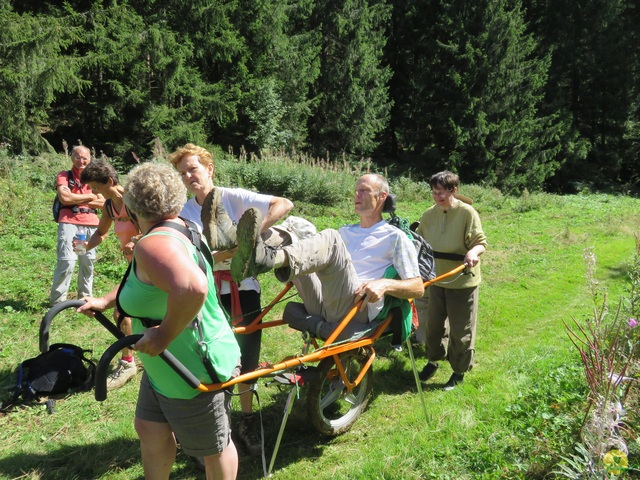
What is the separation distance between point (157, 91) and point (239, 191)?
1689cm

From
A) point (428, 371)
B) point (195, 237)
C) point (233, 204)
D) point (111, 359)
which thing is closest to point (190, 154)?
point (233, 204)

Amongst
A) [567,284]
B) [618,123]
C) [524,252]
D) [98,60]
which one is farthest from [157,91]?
[618,123]

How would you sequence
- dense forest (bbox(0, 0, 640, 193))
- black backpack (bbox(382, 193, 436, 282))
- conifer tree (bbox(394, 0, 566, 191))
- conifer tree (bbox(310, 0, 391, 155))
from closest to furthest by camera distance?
1. black backpack (bbox(382, 193, 436, 282))
2. dense forest (bbox(0, 0, 640, 193))
3. conifer tree (bbox(394, 0, 566, 191))
4. conifer tree (bbox(310, 0, 391, 155))

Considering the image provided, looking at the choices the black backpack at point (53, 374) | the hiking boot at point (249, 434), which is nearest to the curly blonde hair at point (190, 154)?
the hiking boot at point (249, 434)

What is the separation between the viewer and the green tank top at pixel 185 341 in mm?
2123

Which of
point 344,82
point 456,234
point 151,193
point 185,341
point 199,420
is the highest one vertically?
point 344,82

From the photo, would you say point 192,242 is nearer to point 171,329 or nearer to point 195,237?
point 195,237

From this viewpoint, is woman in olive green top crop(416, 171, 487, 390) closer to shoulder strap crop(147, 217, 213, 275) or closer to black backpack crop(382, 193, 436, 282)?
black backpack crop(382, 193, 436, 282)

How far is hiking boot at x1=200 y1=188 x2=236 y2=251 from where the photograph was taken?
10.2 ft

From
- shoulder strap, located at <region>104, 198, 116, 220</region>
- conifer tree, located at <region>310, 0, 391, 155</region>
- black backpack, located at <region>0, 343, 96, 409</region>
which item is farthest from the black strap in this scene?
conifer tree, located at <region>310, 0, 391, 155</region>

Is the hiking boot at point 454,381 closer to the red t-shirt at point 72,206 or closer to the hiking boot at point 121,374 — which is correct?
the hiking boot at point 121,374

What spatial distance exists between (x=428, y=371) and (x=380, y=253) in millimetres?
1709

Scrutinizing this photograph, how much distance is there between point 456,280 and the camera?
4.48 metres

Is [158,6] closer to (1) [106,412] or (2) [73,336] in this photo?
(2) [73,336]
